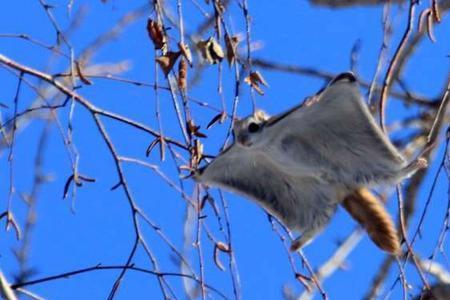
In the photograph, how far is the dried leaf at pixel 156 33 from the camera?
2578 mm

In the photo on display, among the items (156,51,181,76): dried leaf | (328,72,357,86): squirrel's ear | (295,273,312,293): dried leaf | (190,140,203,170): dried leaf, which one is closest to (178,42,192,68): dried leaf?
(156,51,181,76): dried leaf

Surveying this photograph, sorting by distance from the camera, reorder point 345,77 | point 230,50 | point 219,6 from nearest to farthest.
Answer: point 345,77
point 230,50
point 219,6

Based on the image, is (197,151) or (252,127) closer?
(252,127)

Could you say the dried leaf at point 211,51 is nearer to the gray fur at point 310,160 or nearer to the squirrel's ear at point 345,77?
the gray fur at point 310,160

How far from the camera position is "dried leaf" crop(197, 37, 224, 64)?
8.52 ft

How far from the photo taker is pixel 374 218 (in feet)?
8.55

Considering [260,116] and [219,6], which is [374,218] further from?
[219,6]

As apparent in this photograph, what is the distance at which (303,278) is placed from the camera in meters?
2.69

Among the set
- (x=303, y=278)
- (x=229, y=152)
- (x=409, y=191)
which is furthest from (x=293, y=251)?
(x=409, y=191)

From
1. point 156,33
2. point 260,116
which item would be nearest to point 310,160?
point 260,116

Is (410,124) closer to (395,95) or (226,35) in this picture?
(395,95)

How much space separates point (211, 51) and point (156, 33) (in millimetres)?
113

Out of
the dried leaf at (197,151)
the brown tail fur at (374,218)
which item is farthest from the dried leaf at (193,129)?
the brown tail fur at (374,218)

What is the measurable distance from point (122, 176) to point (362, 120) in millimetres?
492
